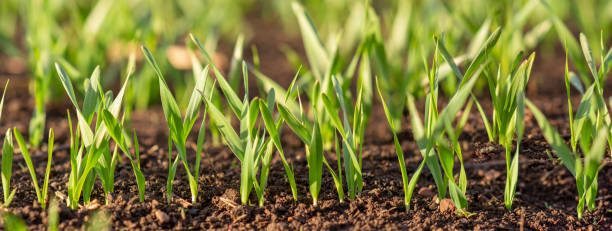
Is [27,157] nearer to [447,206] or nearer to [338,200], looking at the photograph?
[338,200]

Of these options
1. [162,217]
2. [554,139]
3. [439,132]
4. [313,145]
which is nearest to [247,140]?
[313,145]

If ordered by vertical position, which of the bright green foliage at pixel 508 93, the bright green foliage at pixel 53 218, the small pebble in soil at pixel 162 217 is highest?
the bright green foliage at pixel 508 93

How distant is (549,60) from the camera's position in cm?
318

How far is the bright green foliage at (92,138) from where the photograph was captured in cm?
143

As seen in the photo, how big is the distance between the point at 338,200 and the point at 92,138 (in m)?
0.63

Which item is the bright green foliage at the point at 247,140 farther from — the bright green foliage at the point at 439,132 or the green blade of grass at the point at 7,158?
the green blade of grass at the point at 7,158

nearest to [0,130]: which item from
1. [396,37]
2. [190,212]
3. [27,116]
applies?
[27,116]

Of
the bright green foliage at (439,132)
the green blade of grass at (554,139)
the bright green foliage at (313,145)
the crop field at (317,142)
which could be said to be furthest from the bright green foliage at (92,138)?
the green blade of grass at (554,139)

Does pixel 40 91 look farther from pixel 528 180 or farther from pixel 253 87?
pixel 528 180

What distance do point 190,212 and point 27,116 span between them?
4.17 feet

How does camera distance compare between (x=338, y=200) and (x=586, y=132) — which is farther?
(x=338, y=200)

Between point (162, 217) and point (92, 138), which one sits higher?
point (92, 138)

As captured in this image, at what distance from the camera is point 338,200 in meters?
1.61

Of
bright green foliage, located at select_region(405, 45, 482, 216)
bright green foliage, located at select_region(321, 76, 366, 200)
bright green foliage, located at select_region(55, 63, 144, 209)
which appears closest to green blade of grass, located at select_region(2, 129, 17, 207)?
bright green foliage, located at select_region(55, 63, 144, 209)
